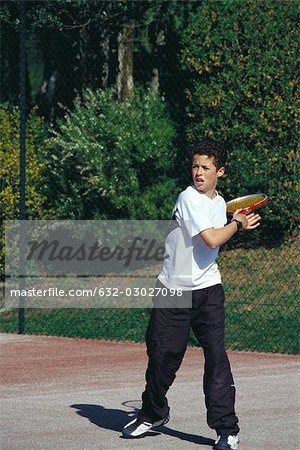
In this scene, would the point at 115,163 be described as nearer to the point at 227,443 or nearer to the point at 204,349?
the point at 204,349

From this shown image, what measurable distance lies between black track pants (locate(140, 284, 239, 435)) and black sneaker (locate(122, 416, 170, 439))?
219 mm

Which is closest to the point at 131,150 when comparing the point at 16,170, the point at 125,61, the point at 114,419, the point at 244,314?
the point at 16,170

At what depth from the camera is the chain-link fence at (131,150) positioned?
15.1 meters

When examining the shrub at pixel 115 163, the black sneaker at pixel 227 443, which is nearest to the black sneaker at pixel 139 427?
the black sneaker at pixel 227 443

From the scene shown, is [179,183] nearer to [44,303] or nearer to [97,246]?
[97,246]

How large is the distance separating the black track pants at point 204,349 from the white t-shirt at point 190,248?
0.08 metres

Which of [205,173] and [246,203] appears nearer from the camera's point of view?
[205,173]

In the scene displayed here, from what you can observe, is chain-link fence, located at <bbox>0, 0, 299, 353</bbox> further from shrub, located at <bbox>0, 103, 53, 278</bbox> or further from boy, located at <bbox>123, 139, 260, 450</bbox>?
boy, located at <bbox>123, 139, 260, 450</bbox>

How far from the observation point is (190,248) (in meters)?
6.34

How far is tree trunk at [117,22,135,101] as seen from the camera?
18828 millimetres

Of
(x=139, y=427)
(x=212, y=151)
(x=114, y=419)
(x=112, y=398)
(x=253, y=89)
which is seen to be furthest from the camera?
(x=253, y=89)

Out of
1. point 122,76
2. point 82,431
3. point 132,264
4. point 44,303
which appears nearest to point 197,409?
point 82,431

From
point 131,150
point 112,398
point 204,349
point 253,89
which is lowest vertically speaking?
point 112,398

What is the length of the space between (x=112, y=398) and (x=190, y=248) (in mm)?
2435
